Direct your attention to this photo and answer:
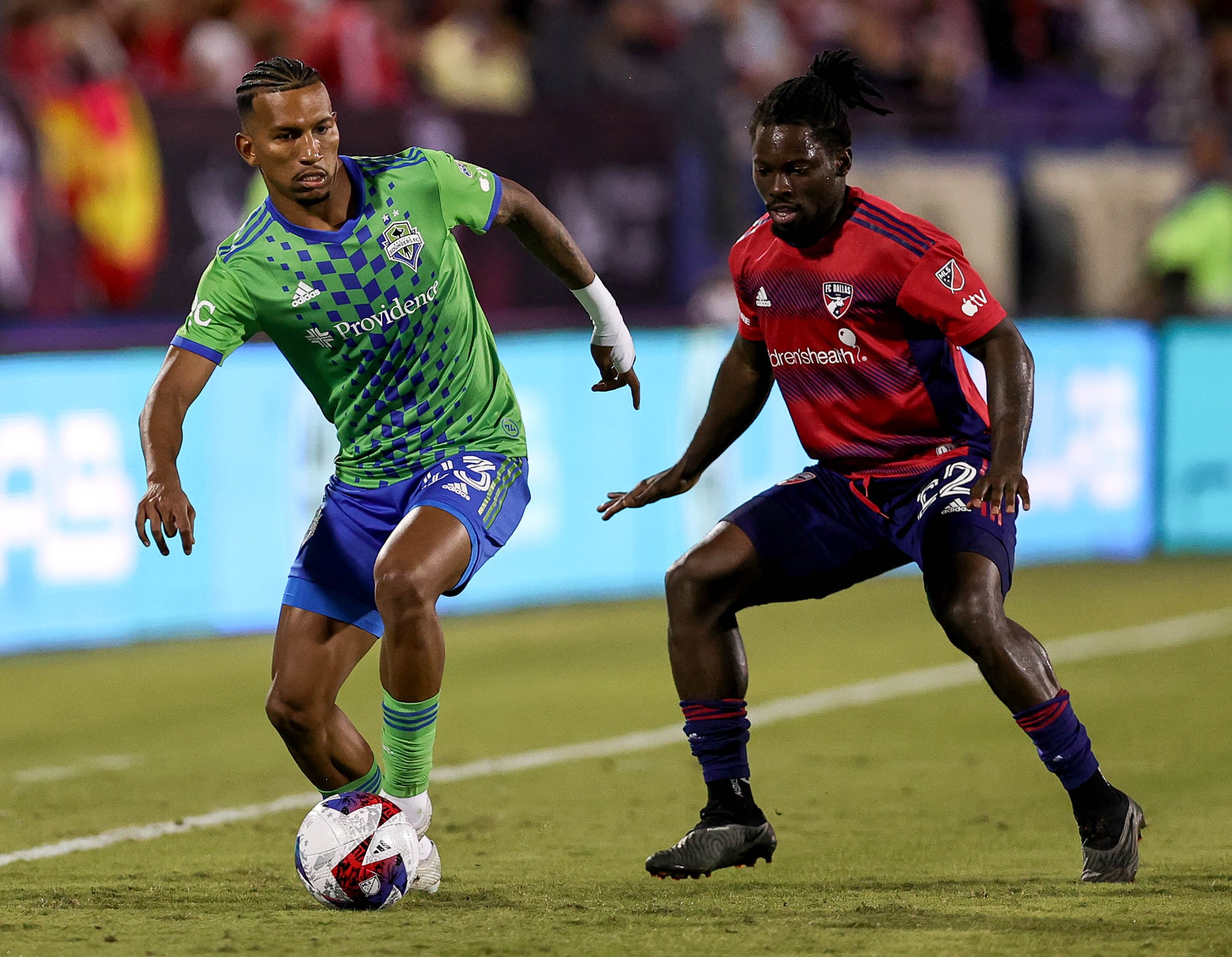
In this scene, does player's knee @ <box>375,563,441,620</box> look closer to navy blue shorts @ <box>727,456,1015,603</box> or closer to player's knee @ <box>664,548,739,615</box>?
player's knee @ <box>664,548,739,615</box>

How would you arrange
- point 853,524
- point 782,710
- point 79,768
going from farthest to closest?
1. point 782,710
2. point 79,768
3. point 853,524

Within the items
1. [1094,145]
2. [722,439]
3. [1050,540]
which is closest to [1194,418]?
[1050,540]

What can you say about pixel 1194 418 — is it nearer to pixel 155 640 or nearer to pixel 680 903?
pixel 155 640

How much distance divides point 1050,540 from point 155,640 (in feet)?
19.5

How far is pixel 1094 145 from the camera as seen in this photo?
17.9 meters

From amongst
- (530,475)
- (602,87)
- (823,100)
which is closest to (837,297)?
(823,100)

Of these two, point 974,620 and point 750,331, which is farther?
point 750,331

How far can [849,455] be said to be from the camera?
584 centimetres

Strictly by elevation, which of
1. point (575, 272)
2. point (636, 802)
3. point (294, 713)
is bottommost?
point (636, 802)

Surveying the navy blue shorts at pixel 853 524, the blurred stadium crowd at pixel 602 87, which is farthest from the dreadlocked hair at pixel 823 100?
the blurred stadium crowd at pixel 602 87

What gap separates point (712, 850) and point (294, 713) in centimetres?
122

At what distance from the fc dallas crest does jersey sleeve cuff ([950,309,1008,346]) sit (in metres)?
0.32

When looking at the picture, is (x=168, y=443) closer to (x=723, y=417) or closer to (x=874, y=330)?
(x=723, y=417)

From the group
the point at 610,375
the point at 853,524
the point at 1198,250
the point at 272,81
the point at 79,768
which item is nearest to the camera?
the point at 272,81
